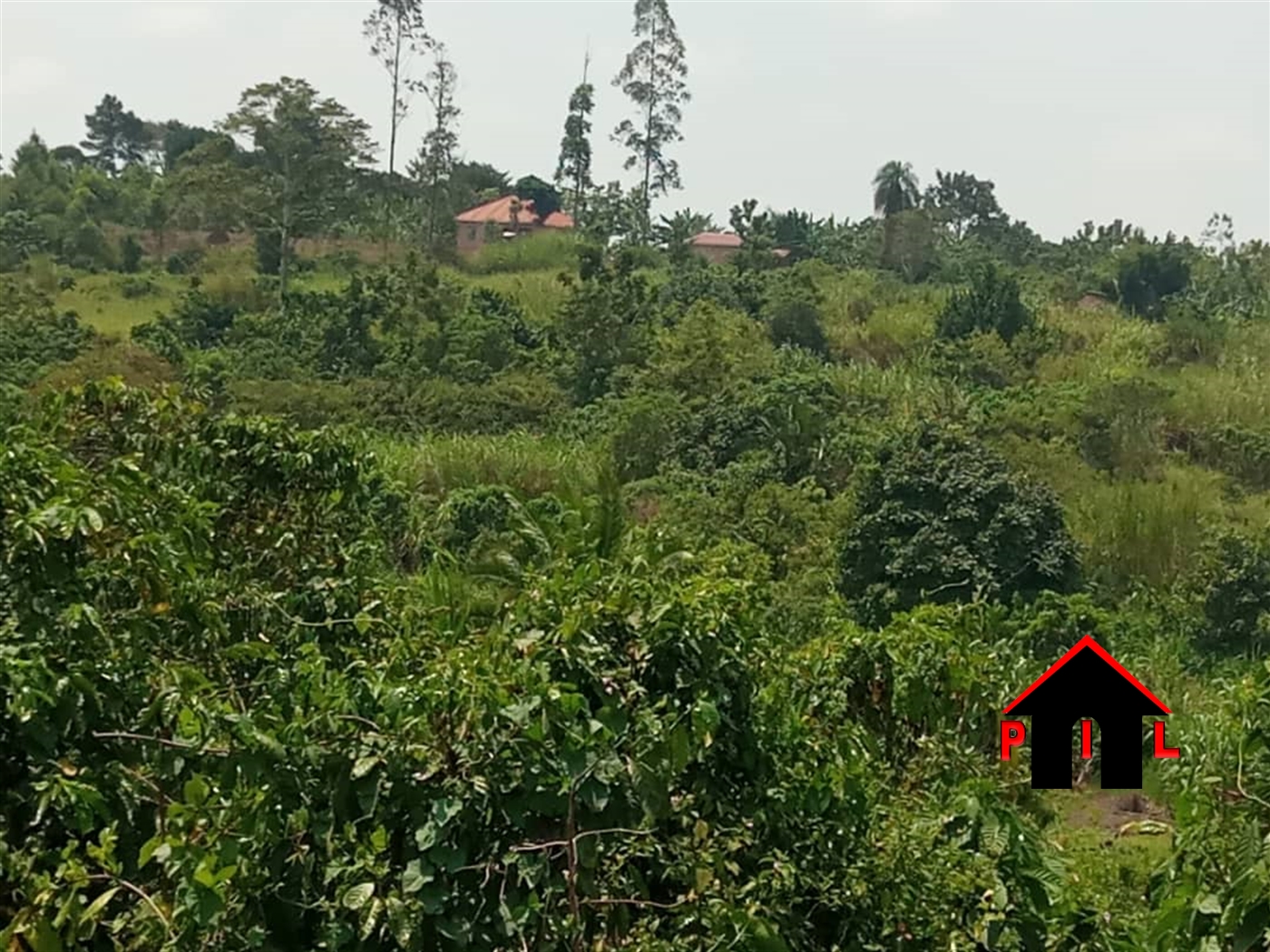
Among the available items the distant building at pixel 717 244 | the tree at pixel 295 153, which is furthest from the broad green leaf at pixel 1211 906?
the distant building at pixel 717 244

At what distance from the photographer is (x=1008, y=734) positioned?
3010 millimetres

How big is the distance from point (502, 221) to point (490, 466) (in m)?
17.5

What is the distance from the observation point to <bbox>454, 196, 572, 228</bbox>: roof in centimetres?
2733

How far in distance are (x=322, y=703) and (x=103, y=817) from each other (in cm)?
34

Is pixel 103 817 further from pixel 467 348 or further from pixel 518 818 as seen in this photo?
pixel 467 348

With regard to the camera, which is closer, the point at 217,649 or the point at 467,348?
the point at 217,649

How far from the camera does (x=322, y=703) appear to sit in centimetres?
193

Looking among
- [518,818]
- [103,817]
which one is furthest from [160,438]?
[518,818]

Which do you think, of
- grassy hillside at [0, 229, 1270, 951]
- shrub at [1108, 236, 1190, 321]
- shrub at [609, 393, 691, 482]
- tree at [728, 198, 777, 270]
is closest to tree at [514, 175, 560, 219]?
tree at [728, 198, 777, 270]

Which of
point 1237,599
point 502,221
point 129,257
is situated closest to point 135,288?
point 129,257

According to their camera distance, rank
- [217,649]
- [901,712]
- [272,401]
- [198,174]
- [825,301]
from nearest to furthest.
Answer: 1. [217,649]
2. [901,712]
3. [272,401]
4. [825,301]
5. [198,174]

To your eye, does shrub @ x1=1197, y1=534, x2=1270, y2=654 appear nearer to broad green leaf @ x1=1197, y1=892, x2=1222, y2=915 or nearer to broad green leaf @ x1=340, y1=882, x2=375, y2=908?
broad green leaf @ x1=1197, y1=892, x2=1222, y2=915

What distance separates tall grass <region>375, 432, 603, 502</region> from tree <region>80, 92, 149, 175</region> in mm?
28127

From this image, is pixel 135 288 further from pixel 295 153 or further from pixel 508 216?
pixel 508 216
